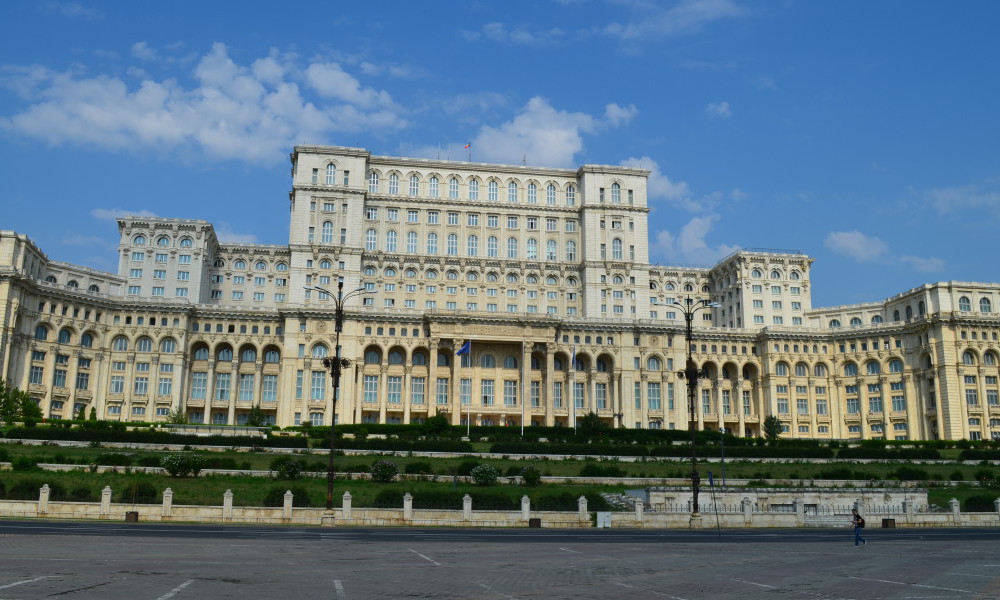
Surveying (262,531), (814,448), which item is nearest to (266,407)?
(814,448)

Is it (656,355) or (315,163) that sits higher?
(315,163)

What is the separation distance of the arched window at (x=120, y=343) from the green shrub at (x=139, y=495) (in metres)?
67.7

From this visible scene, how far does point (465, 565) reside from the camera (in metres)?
24.5

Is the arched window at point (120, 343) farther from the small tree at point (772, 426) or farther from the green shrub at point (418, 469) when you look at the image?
the small tree at point (772, 426)

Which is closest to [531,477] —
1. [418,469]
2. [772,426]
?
[418,469]

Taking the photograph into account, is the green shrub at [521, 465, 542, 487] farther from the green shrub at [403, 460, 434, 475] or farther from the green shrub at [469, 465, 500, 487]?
the green shrub at [403, 460, 434, 475]

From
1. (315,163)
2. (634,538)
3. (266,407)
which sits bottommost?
(634,538)

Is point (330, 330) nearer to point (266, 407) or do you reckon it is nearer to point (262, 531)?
point (266, 407)

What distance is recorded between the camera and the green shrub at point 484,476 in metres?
56.0

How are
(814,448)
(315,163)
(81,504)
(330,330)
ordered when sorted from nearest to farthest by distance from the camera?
(81,504) < (814,448) < (330,330) < (315,163)

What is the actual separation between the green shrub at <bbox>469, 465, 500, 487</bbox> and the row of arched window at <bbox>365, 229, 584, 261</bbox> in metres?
65.7

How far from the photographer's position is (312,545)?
1186 inches

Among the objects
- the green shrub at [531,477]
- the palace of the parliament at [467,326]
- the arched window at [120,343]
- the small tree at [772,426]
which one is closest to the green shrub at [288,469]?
the green shrub at [531,477]

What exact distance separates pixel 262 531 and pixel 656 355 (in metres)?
82.3
